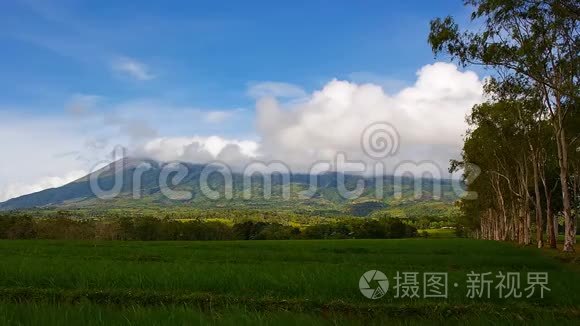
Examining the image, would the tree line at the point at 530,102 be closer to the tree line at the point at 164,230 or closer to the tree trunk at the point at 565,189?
the tree trunk at the point at 565,189

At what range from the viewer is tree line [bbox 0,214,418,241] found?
267ft

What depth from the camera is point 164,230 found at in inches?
3752

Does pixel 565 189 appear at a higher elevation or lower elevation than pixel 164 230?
higher

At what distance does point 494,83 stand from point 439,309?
31.7m

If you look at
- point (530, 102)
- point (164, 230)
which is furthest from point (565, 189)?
point (164, 230)

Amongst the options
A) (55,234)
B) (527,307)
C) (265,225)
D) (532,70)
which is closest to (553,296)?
(527,307)

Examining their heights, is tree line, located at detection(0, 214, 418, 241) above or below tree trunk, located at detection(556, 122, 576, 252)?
below

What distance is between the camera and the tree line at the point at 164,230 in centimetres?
8150

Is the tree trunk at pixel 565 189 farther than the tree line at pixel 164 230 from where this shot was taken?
No

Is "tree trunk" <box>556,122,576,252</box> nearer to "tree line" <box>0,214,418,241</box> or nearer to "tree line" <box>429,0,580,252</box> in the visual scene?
Result: "tree line" <box>429,0,580,252</box>

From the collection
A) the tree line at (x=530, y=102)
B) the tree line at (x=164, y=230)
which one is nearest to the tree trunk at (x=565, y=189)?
the tree line at (x=530, y=102)

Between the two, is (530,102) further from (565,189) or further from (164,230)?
(164,230)

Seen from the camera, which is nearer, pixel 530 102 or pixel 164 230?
pixel 530 102

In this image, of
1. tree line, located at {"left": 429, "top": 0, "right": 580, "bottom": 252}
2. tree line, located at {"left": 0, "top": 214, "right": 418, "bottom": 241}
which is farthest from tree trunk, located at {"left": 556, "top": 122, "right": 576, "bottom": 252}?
tree line, located at {"left": 0, "top": 214, "right": 418, "bottom": 241}
